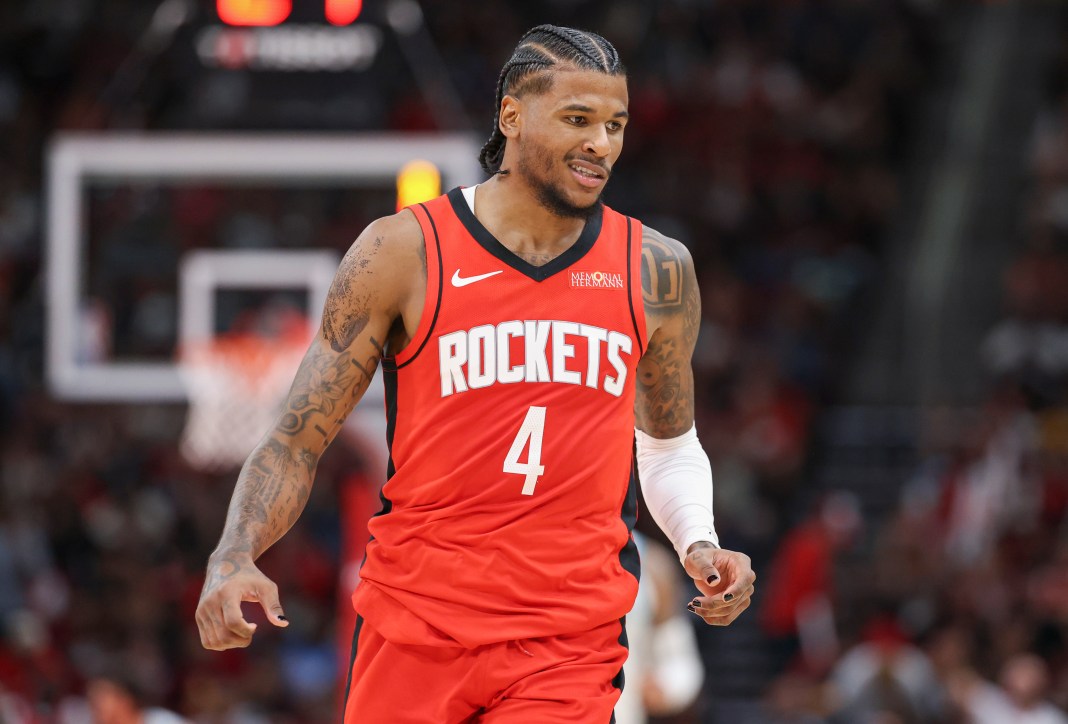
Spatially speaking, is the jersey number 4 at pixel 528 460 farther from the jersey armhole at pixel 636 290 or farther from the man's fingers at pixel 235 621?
the man's fingers at pixel 235 621

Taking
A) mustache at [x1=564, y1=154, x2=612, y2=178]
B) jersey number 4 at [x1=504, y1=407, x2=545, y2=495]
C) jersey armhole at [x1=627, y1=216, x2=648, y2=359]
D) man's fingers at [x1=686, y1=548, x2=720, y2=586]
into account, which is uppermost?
mustache at [x1=564, y1=154, x2=612, y2=178]

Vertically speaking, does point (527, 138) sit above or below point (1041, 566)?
above

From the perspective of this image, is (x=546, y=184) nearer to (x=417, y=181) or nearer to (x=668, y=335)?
(x=668, y=335)

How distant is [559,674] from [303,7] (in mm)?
6776

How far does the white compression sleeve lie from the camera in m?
4.07

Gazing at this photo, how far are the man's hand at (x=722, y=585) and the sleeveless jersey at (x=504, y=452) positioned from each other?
0.62 feet


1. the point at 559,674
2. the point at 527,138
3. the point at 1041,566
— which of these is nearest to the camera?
the point at 559,674

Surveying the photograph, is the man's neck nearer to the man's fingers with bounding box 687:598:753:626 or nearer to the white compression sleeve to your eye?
the white compression sleeve

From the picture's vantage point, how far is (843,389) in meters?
15.2

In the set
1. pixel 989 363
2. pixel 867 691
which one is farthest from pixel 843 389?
pixel 867 691

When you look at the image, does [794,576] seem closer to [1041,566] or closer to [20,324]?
[1041,566]

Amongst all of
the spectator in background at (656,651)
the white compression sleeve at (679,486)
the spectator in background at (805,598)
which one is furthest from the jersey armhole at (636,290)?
the spectator in background at (805,598)

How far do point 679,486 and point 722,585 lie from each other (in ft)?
1.35

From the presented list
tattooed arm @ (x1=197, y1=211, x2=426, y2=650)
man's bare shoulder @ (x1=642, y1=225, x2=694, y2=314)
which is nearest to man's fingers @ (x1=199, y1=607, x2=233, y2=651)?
tattooed arm @ (x1=197, y1=211, x2=426, y2=650)
